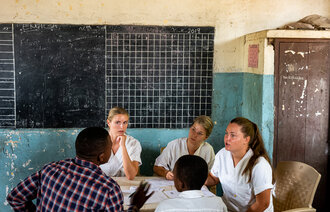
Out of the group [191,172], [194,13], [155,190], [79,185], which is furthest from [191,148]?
[79,185]

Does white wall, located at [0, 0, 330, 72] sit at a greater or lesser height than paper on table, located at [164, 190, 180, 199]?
greater

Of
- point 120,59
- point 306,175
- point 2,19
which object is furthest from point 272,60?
point 2,19

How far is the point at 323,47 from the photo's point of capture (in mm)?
3918

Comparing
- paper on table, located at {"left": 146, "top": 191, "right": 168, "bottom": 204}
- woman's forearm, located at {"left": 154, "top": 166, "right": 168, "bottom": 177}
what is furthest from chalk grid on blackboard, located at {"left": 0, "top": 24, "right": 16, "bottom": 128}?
paper on table, located at {"left": 146, "top": 191, "right": 168, "bottom": 204}

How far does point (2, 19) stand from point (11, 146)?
1.38m

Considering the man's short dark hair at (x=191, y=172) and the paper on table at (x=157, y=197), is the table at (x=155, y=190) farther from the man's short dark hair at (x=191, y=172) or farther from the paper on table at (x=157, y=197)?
the man's short dark hair at (x=191, y=172)

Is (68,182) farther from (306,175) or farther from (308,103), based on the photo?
(308,103)

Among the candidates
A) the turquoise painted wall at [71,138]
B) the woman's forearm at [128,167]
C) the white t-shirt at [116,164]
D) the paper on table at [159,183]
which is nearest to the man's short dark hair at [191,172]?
the paper on table at [159,183]

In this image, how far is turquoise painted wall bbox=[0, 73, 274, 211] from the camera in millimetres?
4457

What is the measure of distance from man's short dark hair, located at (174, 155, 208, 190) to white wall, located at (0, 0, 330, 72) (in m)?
2.61

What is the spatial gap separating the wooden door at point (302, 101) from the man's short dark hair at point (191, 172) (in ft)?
6.90

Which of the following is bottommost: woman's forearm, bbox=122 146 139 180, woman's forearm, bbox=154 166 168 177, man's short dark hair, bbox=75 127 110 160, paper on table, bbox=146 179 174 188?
paper on table, bbox=146 179 174 188

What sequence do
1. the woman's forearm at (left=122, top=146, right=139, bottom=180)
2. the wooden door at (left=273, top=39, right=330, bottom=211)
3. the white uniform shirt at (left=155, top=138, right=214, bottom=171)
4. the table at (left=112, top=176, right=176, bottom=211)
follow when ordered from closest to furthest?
the table at (left=112, top=176, right=176, bottom=211), the woman's forearm at (left=122, top=146, right=139, bottom=180), the white uniform shirt at (left=155, top=138, right=214, bottom=171), the wooden door at (left=273, top=39, right=330, bottom=211)

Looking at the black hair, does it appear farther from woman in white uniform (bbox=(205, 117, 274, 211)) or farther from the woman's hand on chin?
the woman's hand on chin
